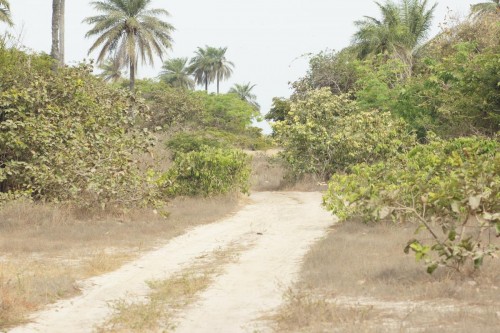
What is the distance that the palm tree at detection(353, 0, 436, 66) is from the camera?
4219 centimetres

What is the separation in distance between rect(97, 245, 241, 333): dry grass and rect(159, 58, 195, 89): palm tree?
7551cm

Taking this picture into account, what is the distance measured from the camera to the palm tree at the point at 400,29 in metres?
42.2

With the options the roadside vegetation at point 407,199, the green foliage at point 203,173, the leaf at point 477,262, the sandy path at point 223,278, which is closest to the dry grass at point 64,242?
the sandy path at point 223,278

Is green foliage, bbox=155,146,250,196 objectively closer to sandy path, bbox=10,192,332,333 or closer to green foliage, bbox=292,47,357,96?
sandy path, bbox=10,192,332,333

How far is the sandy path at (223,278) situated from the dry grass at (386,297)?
0.46m

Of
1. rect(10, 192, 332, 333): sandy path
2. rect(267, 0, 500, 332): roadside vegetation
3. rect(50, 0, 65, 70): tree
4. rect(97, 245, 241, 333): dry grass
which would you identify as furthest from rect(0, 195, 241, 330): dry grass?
rect(50, 0, 65, 70): tree

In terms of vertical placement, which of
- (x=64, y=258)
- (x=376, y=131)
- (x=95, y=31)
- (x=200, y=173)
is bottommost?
(x=64, y=258)

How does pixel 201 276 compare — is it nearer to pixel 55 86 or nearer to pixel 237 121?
pixel 55 86

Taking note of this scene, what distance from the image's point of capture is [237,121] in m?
63.2

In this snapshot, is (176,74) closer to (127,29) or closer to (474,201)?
(127,29)

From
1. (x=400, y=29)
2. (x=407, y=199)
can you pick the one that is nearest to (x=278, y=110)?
(x=400, y=29)

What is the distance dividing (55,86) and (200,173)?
5.74 metres

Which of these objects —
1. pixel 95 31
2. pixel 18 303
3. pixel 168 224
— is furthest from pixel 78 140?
pixel 95 31

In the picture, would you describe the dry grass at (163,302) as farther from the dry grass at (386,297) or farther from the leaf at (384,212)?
the leaf at (384,212)
